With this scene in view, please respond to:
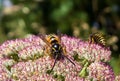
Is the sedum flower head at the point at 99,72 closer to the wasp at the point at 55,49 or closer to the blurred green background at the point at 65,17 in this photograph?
the wasp at the point at 55,49

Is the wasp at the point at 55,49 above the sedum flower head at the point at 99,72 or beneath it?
above

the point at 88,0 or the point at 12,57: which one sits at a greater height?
the point at 88,0

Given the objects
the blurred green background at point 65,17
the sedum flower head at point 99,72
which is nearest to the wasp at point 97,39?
the sedum flower head at point 99,72

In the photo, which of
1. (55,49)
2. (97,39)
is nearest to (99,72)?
(55,49)

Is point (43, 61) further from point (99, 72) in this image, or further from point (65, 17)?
point (65, 17)

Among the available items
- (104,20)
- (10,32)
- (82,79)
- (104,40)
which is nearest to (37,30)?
(10,32)

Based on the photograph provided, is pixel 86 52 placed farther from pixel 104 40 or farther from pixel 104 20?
pixel 104 20

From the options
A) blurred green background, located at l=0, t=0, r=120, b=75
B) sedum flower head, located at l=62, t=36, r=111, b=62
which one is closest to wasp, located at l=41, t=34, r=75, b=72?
sedum flower head, located at l=62, t=36, r=111, b=62
